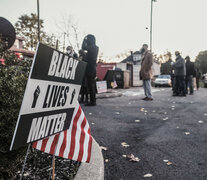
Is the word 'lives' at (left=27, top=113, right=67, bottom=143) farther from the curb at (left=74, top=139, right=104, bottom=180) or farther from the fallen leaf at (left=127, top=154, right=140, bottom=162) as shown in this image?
the fallen leaf at (left=127, top=154, right=140, bottom=162)

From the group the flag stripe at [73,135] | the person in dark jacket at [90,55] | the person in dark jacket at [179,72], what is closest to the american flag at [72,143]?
the flag stripe at [73,135]

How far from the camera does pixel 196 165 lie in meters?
2.54

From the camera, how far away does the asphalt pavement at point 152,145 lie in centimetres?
239

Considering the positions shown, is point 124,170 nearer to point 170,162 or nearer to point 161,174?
point 161,174

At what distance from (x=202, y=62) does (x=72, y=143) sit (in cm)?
8067

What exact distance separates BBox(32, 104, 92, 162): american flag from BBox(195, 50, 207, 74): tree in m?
77.1

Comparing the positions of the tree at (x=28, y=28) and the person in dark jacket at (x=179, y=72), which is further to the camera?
the tree at (x=28, y=28)

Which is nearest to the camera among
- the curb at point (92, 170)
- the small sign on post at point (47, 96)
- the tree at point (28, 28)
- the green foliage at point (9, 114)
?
the small sign on post at point (47, 96)

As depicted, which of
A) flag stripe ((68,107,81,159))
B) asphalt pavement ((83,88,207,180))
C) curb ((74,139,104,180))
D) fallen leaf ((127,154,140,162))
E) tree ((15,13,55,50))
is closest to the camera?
curb ((74,139,104,180))

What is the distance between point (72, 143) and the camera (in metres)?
2.10

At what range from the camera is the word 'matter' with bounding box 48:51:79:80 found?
4.81 ft

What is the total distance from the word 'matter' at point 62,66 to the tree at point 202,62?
77.5 m

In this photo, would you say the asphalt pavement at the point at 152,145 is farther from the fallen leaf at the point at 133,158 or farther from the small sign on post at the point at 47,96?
the small sign on post at the point at 47,96

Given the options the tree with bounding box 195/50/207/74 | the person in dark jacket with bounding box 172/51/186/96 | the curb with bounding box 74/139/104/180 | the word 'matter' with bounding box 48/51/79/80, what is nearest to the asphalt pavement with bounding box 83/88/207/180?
the curb with bounding box 74/139/104/180
